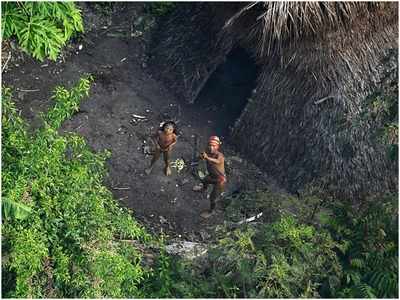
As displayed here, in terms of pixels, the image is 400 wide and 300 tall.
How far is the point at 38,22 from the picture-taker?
529 centimetres

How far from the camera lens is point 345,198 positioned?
6.34m

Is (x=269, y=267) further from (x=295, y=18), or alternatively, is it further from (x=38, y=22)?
(x=38, y=22)

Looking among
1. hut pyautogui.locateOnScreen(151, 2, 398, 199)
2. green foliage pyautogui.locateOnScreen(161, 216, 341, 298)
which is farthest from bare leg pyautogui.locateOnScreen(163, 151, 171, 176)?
green foliage pyautogui.locateOnScreen(161, 216, 341, 298)

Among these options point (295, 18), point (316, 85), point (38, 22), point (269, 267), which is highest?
point (295, 18)

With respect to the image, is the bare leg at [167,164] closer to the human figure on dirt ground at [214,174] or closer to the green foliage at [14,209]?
the human figure on dirt ground at [214,174]

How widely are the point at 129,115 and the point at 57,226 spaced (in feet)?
7.64

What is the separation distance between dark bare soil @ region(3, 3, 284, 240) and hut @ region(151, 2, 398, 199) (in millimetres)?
414

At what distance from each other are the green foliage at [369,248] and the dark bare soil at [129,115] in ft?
4.86

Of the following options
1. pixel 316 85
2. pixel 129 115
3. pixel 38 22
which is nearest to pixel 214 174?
pixel 316 85

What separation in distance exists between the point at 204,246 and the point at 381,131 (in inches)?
66.1

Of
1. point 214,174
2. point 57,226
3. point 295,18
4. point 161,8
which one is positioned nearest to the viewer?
point 57,226

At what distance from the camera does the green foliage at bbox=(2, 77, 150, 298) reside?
4.71m

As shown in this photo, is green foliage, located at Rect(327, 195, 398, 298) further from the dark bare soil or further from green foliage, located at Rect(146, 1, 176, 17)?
green foliage, located at Rect(146, 1, 176, 17)

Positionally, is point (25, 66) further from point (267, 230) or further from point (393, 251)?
point (393, 251)
